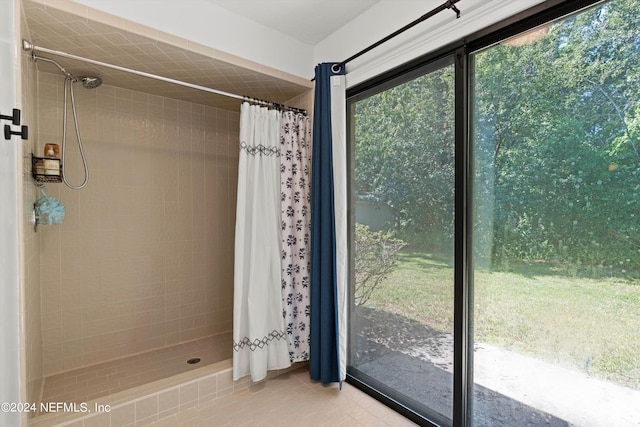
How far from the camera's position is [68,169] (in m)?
2.33

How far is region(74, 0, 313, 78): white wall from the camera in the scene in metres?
1.73

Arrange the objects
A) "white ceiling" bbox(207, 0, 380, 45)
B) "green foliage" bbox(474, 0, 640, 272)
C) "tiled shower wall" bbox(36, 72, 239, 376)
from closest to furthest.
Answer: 1. "green foliage" bbox(474, 0, 640, 272)
2. "white ceiling" bbox(207, 0, 380, 45)
3. "tiled shower wall" bbox(36, 72, 239, 376)

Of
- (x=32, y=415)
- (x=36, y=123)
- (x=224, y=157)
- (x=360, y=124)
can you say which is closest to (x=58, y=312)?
(x=32, y=415)

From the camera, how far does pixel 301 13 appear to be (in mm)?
2086

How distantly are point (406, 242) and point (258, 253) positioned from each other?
999 mm

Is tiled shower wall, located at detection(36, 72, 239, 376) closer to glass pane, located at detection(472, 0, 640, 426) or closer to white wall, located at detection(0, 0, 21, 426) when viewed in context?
white wall, located at detection(0, 0, 21, 426)

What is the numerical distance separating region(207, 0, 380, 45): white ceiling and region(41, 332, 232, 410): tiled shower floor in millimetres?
2448

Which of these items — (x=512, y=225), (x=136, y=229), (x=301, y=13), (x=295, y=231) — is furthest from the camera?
(x=136, y=229)

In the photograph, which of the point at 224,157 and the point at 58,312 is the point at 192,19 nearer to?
the point at 224,157

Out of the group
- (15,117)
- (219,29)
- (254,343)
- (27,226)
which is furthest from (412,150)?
(27,226)

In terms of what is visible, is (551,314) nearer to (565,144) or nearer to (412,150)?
(565,144)

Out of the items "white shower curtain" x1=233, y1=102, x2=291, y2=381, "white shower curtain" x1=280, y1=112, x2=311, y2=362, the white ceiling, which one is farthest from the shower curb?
the white ceiling

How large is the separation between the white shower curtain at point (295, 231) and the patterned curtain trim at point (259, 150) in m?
0.05

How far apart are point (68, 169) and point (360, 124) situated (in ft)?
7.00
